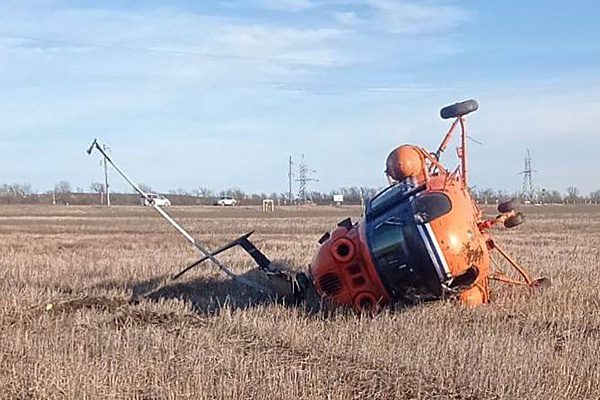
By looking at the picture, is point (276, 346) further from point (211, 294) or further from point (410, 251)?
point (211, 294)

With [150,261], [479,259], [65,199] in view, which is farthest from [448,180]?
[65,199]

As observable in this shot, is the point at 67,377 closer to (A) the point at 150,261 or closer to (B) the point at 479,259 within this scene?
(B) the point at 479,259

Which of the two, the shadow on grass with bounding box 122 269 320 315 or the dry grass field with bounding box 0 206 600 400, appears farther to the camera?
the shadow on grass with bounding box 122 269 320 315

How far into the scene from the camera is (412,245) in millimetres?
9734

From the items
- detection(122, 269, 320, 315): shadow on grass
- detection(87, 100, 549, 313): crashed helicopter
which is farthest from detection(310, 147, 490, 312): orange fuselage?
detection(122, 269, 320, 315): shadow on grass

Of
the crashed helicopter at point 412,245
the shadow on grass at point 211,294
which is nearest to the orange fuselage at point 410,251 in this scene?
the crashed helicopter at point 412,245

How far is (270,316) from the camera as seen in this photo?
10.2 m

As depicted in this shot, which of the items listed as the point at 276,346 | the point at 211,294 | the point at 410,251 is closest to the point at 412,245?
the point at 410,251

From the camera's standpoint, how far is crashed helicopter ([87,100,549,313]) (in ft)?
31.9

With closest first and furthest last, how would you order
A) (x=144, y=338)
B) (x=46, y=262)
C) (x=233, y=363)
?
1. (x=233, y=363)
2. (x=144, y=338)
3. (x=46, y=262)

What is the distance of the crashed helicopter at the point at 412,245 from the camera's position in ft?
31.9

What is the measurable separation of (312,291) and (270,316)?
124 cm

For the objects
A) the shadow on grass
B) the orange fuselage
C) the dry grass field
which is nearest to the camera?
the dry grass field

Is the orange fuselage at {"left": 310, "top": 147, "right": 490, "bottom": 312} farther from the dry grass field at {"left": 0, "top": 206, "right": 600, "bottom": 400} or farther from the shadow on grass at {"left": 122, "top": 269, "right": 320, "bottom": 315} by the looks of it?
the shadow on grass at {"left": 122, "top": 269, "right": 320, "bottom": 315}
